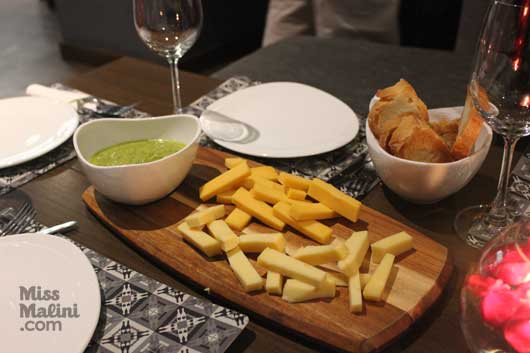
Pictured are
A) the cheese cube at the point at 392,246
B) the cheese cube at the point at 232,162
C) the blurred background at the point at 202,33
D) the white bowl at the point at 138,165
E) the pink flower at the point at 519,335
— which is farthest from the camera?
the blurred background at the point at 202,33

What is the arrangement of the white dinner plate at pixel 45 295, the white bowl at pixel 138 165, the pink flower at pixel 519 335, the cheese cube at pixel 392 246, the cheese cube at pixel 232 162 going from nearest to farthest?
the pink flower at pixel 519 335 < the white dinner plate at pixel 45 295 < the cheese cube at pixel 392 246 < the white bowl at pixel 138 165 < the cheese cube at pixel 232 162

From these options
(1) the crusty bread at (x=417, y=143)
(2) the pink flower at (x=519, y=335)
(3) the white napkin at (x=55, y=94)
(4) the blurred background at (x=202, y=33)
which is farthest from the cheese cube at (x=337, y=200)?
(4) the blurred background at (x=202, y=33)

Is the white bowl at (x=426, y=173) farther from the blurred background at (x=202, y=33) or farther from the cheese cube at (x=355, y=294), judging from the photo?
the blurred background at (x=202, y=33)

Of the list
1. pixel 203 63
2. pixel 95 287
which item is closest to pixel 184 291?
pixel 95 287

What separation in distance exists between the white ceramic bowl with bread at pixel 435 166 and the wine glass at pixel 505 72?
55mm

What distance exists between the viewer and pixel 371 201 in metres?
0.99

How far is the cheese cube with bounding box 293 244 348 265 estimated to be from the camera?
774mm

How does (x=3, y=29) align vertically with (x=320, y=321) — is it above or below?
below

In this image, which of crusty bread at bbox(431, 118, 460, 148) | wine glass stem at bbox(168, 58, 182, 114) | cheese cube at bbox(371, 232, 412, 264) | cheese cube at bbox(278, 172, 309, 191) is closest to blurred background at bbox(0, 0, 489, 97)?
wine glass stem at bbox(168, 58, 182, 114)

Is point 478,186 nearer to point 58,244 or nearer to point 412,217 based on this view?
point 412,217

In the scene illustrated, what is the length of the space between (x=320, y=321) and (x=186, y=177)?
0.43 metres

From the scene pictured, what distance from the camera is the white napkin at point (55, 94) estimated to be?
135 centimetres

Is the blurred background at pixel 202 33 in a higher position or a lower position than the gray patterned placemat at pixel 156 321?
lower

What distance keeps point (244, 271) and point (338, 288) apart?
132 millimetres
